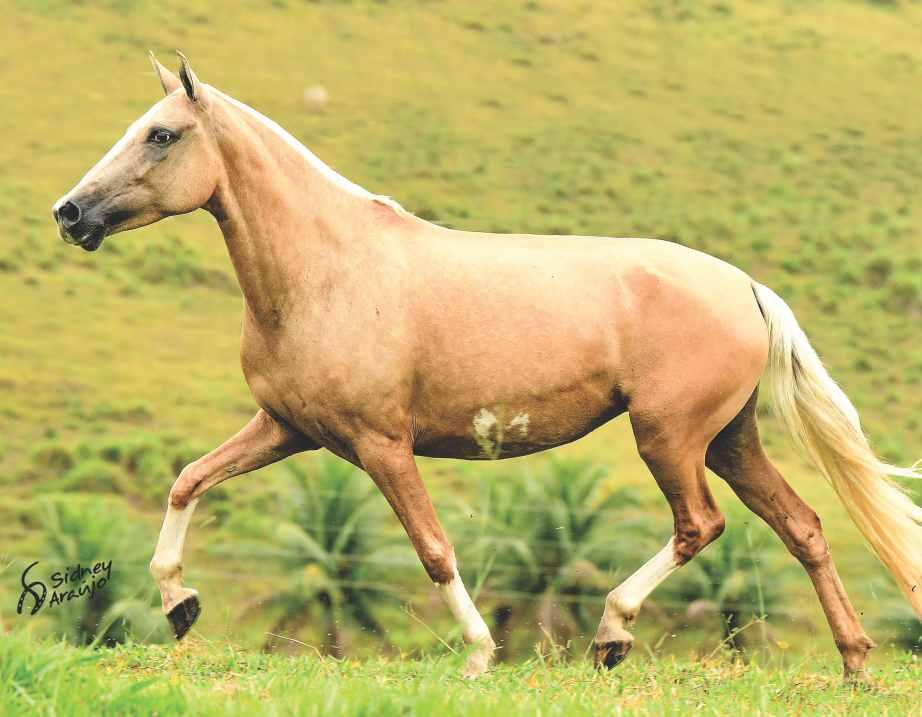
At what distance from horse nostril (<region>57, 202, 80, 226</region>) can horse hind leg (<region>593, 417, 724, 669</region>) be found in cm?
244

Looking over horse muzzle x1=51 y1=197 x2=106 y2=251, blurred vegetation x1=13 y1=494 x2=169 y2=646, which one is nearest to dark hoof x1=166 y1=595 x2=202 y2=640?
horse muzzle x1=51 y1=197 x2=106 y2=251

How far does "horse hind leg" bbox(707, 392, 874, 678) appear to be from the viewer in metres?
5.83

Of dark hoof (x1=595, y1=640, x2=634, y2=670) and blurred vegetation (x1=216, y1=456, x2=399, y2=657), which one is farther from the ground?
dark hoof (x1=595, y1=640, x2=634, y2=670)

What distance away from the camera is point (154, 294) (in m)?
25.2

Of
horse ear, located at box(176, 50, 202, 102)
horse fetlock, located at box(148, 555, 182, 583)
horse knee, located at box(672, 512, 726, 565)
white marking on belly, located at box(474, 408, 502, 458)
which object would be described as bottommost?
horse fetlock, located at box(148, 555, 182, 583)

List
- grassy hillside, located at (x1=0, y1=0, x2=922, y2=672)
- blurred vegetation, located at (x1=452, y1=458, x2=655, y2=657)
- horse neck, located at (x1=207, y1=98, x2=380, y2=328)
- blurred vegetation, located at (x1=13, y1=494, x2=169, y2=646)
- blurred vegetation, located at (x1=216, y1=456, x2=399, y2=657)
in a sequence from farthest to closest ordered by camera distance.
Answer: grassy hillside, located at (x1=0, y1=0, x2=922, y2=672) → blurred vegetation, located at (x1=216, y1=456, x2=399, y2=657) → blurred vegetation, located at (x1=452, y1=458, x2=655, y2=657) → blurred vegetation, located at (x1=13, y1=494, x2=169, y2=646) → horse neck, located at (x1=207, y1=98, x2=380, y2=328)

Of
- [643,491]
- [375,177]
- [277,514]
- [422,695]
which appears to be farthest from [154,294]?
[422,695]

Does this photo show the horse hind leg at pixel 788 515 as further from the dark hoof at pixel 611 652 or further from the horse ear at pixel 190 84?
the horse ear at pixel 190 84

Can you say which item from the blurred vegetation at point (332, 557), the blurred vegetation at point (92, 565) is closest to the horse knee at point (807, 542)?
the blurred vegetation at point (92, 565)

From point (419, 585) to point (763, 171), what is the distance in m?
18.5

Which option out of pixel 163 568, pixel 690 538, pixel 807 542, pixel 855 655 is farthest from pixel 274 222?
pixel 855 655

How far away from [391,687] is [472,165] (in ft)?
84.9

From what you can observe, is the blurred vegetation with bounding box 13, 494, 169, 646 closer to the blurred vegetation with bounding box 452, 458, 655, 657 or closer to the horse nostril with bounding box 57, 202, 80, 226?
the blurred vegetation with bounding box 452, 458, 655, 657
